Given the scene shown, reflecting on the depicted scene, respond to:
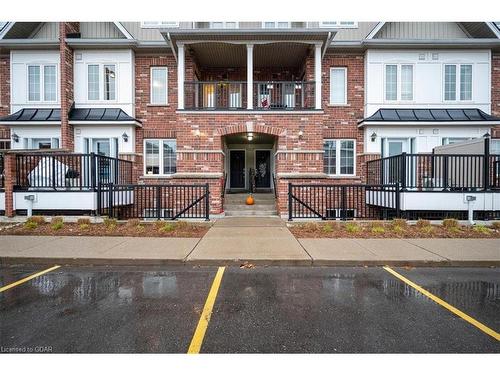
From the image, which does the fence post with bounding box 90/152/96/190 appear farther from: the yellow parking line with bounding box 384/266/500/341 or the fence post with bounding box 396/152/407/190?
the fence post with bounding box 396/152/407/190

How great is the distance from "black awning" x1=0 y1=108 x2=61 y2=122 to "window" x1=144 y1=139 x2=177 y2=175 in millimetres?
4311

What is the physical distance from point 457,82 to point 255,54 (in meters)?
10.1

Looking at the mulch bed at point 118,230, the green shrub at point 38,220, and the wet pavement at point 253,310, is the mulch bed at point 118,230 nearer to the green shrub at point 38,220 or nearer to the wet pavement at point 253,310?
the green shrub at point 38,220

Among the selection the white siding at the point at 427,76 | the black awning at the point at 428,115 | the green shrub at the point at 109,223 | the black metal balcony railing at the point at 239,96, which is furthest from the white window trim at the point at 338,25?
the green shrub at the point at 109,223

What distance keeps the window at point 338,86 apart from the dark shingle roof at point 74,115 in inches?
393

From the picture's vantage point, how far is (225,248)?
609 centimetres

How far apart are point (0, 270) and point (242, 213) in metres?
7.68

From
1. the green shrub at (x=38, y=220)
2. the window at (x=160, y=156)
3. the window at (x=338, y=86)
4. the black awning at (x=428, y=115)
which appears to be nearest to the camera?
the green shrub at (x=38, y=220)

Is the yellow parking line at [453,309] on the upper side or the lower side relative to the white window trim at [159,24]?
lower

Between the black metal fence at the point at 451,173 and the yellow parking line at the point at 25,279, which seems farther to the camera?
the black metal fence at the point at 451,173

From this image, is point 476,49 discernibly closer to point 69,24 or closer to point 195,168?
point 195,168

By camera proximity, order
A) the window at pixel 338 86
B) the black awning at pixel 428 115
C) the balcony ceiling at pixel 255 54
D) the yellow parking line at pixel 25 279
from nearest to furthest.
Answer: the yellow parking line at pixel 25 279, the balcony ceiling at pixel 255 54, the black awning at pixel 428 115, the window at pixel 338 86

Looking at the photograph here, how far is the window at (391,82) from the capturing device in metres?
13.8

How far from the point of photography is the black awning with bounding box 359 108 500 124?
1307 cm
